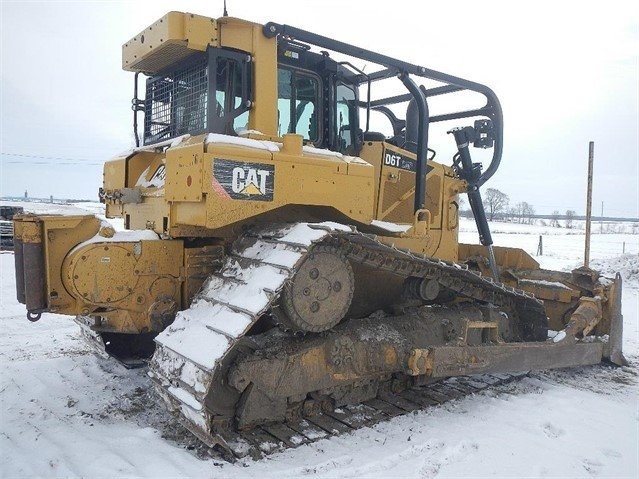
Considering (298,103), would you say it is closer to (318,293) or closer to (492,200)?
(318,293)

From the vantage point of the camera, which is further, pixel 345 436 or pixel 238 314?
pixel 345 436

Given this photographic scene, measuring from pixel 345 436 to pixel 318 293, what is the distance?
115 centimetres

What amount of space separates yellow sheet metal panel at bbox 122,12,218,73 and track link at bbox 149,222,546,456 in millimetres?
1721

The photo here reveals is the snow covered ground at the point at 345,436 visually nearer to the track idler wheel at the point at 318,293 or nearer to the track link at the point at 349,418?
the track link at the point at 349,418

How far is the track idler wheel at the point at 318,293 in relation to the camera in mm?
3883

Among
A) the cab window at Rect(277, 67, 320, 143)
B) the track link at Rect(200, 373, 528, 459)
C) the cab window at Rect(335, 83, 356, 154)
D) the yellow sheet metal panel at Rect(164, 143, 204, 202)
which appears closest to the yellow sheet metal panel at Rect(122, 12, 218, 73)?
the cab window at Rect(277, 67, 320, 143)

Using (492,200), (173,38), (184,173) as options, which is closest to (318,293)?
(184,173)

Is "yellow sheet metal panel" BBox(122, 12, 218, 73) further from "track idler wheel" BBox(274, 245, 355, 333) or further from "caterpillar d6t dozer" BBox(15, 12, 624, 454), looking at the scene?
"track idler wheel" BBox(274, 245, 355, 333)

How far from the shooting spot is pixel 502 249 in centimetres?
731

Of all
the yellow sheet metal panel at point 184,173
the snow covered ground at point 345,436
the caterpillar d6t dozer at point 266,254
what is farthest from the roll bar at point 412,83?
the snow covered ground at point 345,436

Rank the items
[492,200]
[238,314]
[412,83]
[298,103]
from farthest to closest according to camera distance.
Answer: [492,200] → [412,83] → [298,103] → [238,314]

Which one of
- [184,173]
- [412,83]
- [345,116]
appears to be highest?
[412,83]

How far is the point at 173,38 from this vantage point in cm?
448

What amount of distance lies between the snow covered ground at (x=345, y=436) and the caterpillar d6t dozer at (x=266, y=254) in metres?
0.32
